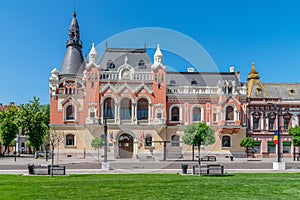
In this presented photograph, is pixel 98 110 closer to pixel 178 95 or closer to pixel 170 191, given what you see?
pixel 178 95

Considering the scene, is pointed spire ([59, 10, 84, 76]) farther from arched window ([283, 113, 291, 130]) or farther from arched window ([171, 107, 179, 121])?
arched window ([283, 113, 291, 130])

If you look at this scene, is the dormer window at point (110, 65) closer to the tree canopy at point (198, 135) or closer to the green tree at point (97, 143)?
the green tree at point (97, 143)

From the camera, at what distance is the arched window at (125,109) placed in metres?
50.6

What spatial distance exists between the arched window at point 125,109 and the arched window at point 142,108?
149 centimetres

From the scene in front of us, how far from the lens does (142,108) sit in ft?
169

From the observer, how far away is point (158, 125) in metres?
50.0

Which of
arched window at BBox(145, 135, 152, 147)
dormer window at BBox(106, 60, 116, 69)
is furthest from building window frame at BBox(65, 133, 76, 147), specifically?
dormer window at BBox(106, 60, 116, 69)

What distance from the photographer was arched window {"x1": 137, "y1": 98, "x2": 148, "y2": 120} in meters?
51.2

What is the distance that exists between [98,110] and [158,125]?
8922mm

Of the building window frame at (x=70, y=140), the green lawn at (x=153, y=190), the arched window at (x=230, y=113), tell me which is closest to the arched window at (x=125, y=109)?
the building window frame at (x=70, y=140)

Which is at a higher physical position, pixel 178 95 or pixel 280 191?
pixel 178 95

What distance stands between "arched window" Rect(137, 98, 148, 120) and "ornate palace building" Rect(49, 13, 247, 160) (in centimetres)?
15

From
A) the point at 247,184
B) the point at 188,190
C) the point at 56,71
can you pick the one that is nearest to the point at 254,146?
the point at 56,71

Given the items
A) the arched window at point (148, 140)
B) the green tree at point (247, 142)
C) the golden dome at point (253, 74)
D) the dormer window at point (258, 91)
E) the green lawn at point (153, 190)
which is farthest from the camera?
the golden dome at point (253, 74)
